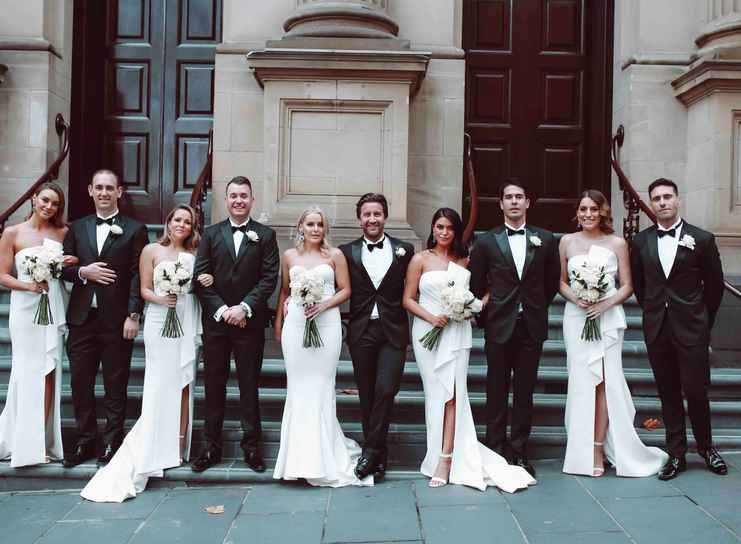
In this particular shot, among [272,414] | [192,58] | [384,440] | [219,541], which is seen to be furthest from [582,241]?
[192,58]

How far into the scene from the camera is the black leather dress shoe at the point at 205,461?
6.07 meters

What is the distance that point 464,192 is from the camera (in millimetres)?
10281

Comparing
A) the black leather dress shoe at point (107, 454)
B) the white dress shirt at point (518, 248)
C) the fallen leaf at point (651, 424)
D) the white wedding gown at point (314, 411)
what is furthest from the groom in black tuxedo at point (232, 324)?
the fallen leaf at point (651, 424)

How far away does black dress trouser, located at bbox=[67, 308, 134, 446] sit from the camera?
6320 millimetres

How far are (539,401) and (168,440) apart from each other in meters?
3.30

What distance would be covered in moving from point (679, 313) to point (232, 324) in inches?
140

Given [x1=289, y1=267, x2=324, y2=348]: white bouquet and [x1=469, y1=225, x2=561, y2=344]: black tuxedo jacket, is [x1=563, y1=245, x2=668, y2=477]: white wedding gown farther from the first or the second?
[x1=289, y1=267, x2=324, y2=348]: white bouquet

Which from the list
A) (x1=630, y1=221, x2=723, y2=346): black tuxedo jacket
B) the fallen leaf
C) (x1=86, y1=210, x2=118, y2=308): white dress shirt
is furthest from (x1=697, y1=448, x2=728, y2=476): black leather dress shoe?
(x1=86, y1=210, x2=118, y2=308): white dress shirt

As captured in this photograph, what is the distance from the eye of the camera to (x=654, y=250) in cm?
623

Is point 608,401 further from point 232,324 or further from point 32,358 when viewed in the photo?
point 32,358

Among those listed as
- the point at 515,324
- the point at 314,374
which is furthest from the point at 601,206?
the point at 314,374

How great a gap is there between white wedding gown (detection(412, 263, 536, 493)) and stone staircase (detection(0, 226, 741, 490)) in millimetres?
518

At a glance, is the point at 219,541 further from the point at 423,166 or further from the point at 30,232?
the point at 423,166

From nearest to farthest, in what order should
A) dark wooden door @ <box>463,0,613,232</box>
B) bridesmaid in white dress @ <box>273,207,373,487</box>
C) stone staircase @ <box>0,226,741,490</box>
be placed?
bridesmaid in white dress @ <box>273,207,373,487</box> → stone staircase @ <box>0,226,741,490</box> → dark wooden door @ <box>463,0,613,232</box>
